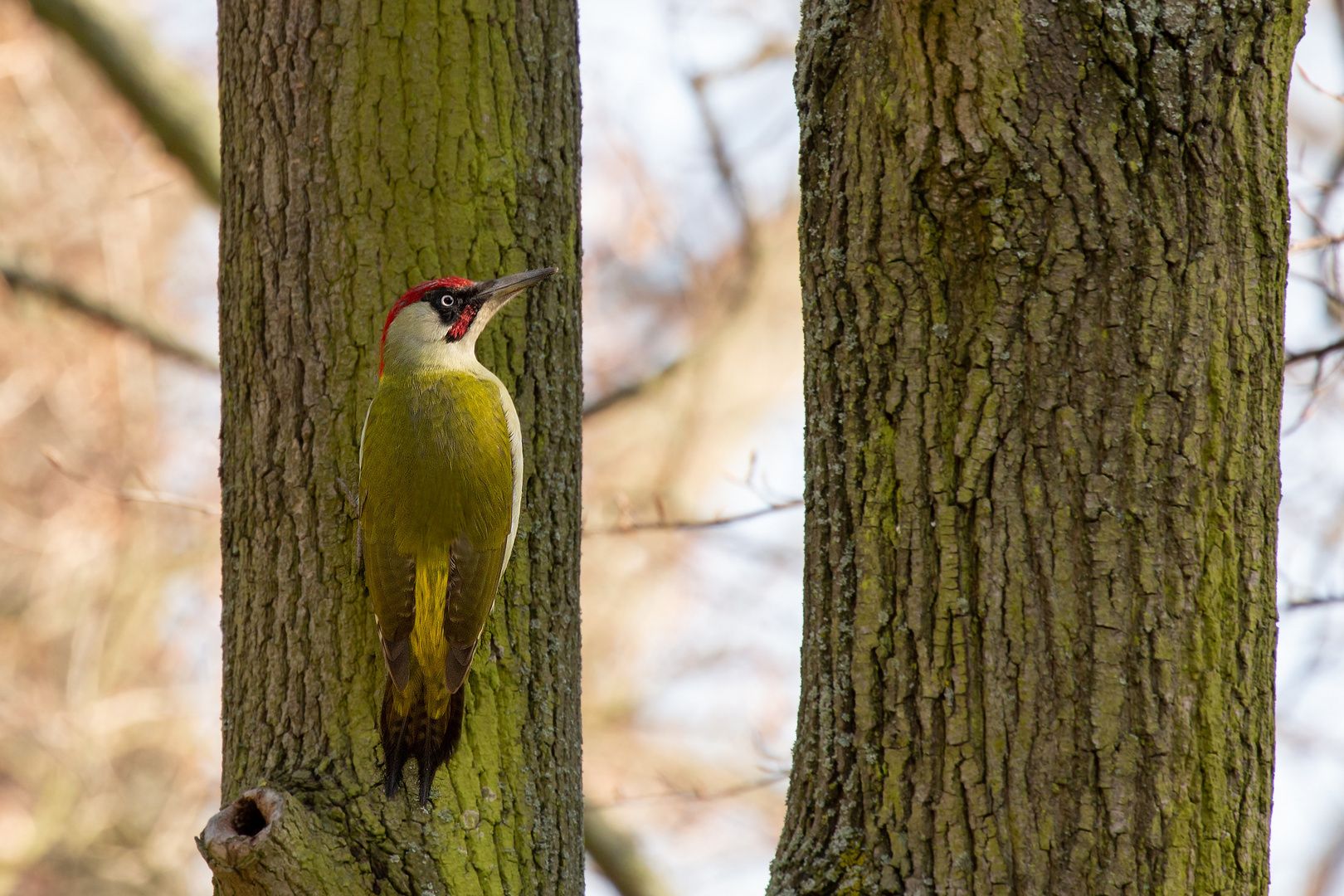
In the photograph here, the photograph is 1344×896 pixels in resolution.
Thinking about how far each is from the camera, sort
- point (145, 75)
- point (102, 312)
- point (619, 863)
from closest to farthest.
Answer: point (145, 75) → point (619, 863) → point (102, 312)

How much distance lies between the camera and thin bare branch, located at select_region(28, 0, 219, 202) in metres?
4.95

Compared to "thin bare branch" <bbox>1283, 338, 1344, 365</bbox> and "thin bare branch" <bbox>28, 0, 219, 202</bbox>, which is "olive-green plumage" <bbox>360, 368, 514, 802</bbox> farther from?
"thin bare branch" <bbox>1283, 338, 1344, 365</bbox>

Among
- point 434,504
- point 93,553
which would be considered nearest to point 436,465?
point 434,504

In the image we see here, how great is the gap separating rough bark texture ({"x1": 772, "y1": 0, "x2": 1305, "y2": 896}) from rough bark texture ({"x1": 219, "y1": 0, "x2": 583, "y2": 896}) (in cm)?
94

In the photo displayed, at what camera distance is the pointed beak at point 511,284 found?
296 centimetres

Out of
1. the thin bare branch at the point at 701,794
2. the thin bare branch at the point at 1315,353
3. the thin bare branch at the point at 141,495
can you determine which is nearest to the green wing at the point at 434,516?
the thin bare branch at the point at 141,495

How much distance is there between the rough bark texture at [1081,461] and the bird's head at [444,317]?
3.87 ft

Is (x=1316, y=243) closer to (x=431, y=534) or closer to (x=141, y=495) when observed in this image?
(x=431, y=534)

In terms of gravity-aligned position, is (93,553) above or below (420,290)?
above

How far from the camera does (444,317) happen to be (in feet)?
10.4

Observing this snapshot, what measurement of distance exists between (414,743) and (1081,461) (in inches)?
60.5

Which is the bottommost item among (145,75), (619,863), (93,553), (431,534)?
(619,863)

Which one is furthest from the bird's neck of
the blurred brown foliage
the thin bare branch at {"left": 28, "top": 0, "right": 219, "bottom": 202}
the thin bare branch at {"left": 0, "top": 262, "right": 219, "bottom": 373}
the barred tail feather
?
the blurred brown foliage

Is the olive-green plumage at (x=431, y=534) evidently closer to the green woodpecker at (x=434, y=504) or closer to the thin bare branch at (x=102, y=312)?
the green woodpecker at (x=434, y=504)
